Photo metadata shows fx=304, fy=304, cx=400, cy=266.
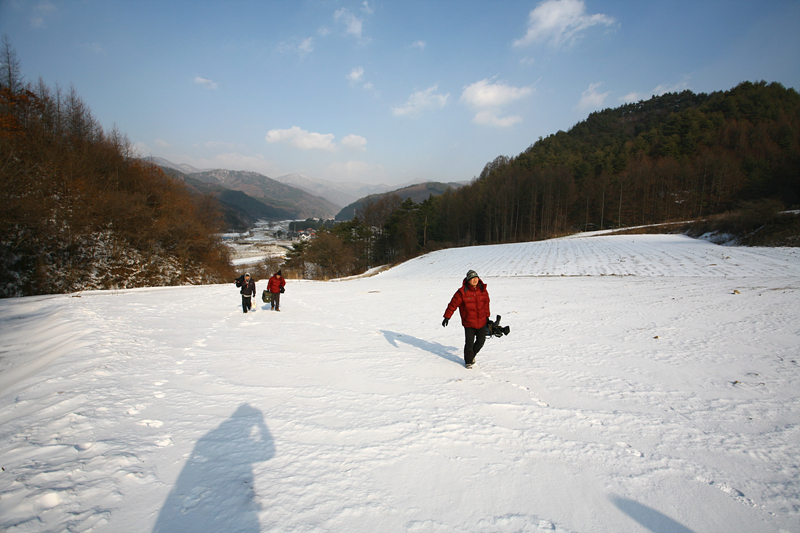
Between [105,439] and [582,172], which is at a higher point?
[582,172]

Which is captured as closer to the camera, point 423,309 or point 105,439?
point 105,439

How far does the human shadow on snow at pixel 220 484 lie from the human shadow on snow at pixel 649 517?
320 centimetres

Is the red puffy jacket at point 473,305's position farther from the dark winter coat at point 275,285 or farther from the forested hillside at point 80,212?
the forested hillside at point 80,212

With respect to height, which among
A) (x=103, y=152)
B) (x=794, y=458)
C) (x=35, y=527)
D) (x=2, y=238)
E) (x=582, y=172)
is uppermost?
(x=582, y=172)

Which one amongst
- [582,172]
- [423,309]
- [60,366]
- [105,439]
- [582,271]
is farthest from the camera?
[582,172]

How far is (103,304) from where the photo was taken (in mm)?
11492

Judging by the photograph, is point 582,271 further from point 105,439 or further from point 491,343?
point 105,439

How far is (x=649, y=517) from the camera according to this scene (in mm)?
2670

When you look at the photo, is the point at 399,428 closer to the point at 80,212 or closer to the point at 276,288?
the point at 276,288

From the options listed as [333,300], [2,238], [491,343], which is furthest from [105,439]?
[2,238]

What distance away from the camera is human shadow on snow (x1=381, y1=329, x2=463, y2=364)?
6.77m

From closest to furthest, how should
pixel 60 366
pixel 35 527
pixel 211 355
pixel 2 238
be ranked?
pixel 35 527
pixel 60 366
pixel 211 355
pixel 2 238

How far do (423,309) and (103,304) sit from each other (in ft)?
39.9

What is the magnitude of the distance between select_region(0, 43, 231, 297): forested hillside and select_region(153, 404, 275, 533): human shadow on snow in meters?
24.3
